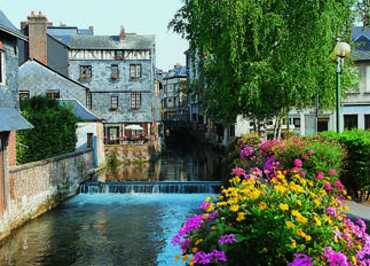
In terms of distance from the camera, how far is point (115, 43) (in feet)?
161

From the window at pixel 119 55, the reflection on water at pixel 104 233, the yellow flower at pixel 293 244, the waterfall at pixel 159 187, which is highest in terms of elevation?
the window at pixel 119 55

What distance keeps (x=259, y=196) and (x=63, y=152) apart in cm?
2357

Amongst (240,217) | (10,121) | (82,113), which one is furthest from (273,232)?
(82,113)

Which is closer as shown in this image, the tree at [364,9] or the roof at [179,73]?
the tree at [364,9]

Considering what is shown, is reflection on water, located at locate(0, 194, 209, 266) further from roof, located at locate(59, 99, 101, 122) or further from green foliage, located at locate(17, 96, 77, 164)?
roof, located at locate(59, 99, 101, 122)

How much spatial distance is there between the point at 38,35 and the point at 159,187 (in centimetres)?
2237

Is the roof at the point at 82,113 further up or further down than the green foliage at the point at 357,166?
further up

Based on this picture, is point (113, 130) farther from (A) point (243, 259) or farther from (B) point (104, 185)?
(A) point (243, 259)

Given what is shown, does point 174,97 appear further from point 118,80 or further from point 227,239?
point 227,239

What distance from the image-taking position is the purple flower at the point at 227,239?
464cm

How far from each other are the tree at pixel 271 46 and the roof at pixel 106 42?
28416 millimetres

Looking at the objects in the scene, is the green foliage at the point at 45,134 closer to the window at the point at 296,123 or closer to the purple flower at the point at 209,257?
the window at the point at 296,123

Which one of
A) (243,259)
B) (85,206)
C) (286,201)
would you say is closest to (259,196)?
(286,201)

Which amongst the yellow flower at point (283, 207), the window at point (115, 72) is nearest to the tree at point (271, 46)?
the yellow flower at point (283, 207)
